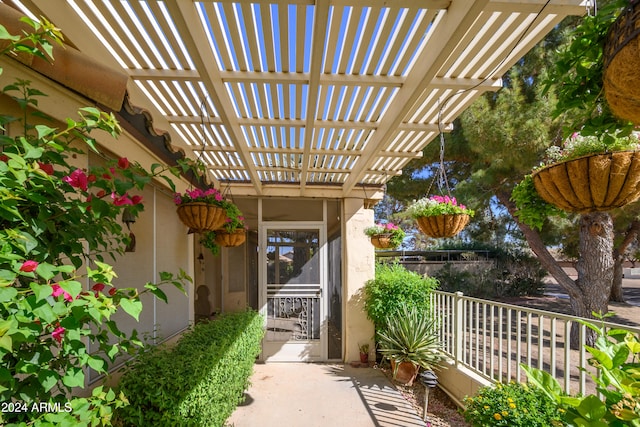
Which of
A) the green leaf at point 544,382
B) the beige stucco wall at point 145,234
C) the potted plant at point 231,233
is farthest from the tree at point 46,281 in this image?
the potted plant at point 231,233

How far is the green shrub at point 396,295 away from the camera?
4.66m

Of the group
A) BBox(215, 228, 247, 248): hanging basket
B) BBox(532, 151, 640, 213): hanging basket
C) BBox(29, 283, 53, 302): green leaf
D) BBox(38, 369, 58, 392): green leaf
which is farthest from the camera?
BBox(215, 228, 247, 248): hanging basket

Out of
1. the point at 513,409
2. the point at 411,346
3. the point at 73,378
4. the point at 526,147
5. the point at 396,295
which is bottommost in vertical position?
the point at 411,346

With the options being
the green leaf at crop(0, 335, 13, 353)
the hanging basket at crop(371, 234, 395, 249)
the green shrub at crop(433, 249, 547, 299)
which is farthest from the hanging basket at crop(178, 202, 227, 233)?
the green shrub at crop(433, 249, 547, 299)

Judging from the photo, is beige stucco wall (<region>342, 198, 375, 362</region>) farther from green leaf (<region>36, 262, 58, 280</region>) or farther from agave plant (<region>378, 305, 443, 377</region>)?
green leaf (<region>36, 262, 58, 280</region>)

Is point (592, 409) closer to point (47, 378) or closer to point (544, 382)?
point (544, 382)

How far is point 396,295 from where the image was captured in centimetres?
468

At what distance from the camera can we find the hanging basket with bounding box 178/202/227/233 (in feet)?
8.54

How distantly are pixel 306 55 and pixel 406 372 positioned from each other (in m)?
3.84

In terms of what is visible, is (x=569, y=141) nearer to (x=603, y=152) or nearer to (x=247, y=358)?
(x=603, y=152)

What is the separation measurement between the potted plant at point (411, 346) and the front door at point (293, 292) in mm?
1336

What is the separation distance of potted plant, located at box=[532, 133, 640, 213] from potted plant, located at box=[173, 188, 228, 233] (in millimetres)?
2299

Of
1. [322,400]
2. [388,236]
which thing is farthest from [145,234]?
[388,236]

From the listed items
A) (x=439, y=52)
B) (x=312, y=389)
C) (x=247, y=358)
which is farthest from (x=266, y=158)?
(x=312, y=389)
